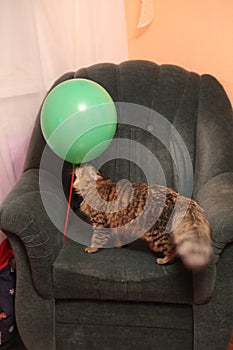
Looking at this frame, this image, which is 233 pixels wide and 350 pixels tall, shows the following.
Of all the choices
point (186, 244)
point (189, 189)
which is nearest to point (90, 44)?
point (189, 189)

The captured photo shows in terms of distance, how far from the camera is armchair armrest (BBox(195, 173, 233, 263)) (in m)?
1.43

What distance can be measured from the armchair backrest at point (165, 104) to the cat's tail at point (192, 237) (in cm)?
49

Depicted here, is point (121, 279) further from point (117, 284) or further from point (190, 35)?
point (190, 35)

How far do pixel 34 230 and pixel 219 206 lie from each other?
2.33 feet

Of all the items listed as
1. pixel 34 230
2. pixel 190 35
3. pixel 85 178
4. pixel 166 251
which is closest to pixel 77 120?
pixel 85 178

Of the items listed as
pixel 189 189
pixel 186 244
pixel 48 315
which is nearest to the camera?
pixel 186 244

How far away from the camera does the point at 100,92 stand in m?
1.72

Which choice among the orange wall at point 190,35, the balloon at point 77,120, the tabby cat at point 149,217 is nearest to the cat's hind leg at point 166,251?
the tabby cat at point 149,217

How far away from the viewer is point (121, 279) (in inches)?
58.6

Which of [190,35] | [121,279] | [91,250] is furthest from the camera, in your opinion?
[190,35]

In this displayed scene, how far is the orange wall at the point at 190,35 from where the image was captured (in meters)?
2.15

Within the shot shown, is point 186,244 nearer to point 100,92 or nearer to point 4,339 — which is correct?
point 100,92

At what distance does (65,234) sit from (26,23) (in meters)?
1.09

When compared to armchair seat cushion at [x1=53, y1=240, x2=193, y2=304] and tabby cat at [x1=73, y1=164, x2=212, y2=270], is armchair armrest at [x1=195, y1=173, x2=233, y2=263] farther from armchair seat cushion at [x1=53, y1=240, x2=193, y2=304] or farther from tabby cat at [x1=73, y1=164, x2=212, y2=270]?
armchair seat cushion at [x1=53, y1=240, x2=193, y2=304]
